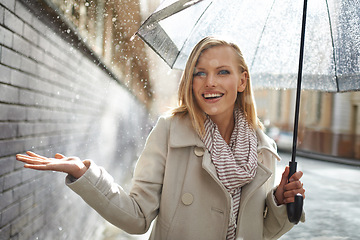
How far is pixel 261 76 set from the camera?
9.64ft

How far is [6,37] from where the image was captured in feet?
8.03

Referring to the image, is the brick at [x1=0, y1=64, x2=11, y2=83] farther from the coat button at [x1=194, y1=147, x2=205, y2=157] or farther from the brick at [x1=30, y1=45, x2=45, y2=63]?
the coat button at [x1=194, y1=147, x2=205, y2=157]

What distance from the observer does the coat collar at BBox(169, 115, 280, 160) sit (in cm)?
207

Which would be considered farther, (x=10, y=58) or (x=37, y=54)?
(x=37, y=54)

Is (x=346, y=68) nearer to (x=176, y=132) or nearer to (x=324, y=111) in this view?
(x=176, y=132)

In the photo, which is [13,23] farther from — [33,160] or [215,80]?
[215,80]

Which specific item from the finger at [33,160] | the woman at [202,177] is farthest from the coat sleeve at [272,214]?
the finger at [33,160]

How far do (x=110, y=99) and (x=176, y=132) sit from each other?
19.0 feet

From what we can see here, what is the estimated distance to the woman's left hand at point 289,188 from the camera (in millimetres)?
2027

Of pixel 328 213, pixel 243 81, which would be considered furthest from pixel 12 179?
pixel 328 213

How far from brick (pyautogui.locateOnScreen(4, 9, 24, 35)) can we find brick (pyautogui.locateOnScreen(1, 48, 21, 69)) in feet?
0.53

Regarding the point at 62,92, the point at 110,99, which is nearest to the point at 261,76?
the point at 62,92

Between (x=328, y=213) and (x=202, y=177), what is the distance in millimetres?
7590

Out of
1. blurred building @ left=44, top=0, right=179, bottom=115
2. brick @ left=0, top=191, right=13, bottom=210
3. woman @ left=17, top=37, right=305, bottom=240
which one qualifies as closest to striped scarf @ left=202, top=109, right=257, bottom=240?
woman @ left=17, top=37, right=305, bottom=240
